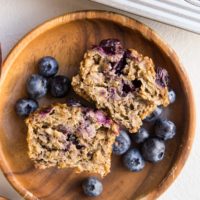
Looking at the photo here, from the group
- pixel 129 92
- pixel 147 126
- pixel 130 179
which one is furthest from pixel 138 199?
pixel 129 92

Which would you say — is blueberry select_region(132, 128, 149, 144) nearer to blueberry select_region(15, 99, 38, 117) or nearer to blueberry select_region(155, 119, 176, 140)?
blueberry select_region(155, 119, 176, 140)

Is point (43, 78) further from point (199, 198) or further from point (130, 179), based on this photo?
point (199, 198)

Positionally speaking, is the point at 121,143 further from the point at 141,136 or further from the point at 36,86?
the point at 36,86

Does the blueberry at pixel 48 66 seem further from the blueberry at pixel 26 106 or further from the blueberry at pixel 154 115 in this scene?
the blueberry at pixel 154 115

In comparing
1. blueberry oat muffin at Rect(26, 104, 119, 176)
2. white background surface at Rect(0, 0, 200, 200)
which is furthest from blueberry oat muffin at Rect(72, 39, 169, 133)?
white background surface at Rect(0, 0, 200, 200)

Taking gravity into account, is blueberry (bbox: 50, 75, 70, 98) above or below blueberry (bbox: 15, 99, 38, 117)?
above

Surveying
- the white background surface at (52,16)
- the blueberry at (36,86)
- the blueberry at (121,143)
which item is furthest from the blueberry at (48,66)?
the blueberry at (121,143)

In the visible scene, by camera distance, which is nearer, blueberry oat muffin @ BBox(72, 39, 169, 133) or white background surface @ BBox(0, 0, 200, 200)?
blueberry oat muffin @ BBox(72, 39, 169, 133)

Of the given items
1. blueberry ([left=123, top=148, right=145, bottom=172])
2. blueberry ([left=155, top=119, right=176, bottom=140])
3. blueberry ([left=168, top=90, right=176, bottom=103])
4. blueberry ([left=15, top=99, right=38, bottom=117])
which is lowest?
blueberry ([left=15, top=99, right=38, bottom=117])
